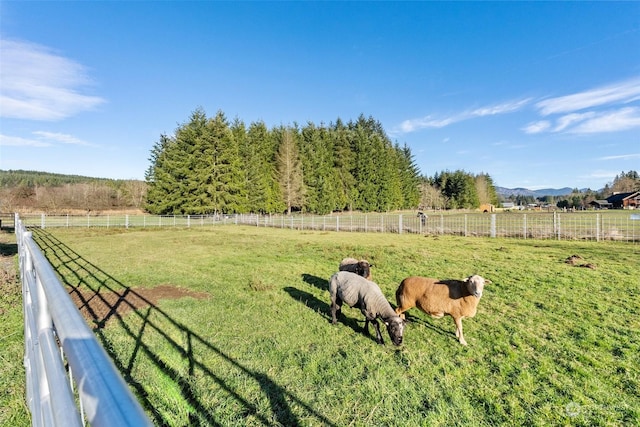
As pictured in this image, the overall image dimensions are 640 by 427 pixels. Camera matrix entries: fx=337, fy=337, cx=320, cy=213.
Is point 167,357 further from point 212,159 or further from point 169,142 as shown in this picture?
point 169,142

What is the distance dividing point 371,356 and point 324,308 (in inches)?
93.2

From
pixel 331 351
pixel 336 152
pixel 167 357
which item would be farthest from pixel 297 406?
pixel 336 152

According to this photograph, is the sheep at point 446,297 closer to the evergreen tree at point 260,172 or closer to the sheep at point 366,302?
the sheep at point 366,302

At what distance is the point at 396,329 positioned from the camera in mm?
5426

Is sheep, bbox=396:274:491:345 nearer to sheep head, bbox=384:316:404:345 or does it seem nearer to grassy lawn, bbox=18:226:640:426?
grassy lawn, bbox=18:226:640:426

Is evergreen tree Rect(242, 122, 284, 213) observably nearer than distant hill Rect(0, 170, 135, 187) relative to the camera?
Yes

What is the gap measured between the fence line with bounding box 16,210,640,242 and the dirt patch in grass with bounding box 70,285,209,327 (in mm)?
18056

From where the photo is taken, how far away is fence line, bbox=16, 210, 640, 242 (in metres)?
18.8

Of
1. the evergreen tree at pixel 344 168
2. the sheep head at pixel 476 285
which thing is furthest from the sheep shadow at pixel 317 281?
the evergreen tree at pixel 344 168

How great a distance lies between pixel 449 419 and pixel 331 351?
1987 millimetres

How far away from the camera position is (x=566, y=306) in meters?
7.09

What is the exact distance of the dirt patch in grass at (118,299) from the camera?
21.2 feet

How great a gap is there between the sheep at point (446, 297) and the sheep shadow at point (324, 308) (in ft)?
2.68

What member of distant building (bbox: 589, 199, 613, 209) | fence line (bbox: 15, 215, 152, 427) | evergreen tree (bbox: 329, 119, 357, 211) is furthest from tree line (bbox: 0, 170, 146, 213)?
distant building (bbox: 589, 199, 613, 209)
